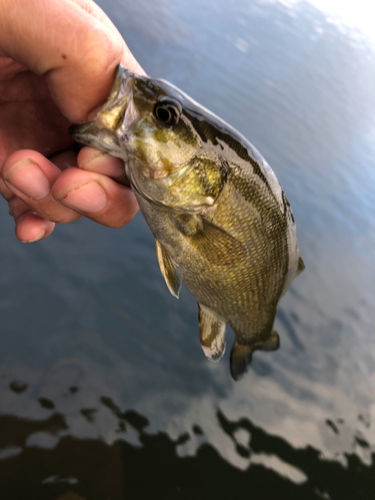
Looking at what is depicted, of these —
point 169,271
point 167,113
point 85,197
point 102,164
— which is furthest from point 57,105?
point 169,271

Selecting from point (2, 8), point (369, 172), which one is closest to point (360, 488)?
point (2, 8)

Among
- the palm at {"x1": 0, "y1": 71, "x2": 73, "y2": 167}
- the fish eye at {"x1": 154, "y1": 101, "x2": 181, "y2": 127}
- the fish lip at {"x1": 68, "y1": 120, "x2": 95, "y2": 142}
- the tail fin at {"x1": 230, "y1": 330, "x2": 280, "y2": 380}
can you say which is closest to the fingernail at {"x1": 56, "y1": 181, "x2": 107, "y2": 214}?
the fish lip at {"x1": 68, "y1": 120, "x2": 95, "y2": 142}

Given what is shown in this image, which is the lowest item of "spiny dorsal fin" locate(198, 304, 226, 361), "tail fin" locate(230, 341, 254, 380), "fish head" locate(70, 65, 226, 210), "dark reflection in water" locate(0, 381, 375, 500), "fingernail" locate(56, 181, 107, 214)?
"dark reflection in water" locate(0, 381, 375, 500)

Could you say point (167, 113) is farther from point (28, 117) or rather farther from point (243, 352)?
point (243, 352)

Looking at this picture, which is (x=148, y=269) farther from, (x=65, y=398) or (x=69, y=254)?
(x=65, y=398)

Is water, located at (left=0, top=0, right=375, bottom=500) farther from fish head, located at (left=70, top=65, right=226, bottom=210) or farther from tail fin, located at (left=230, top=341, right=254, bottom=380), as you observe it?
fish head, located at (left=70, top=65, right=226, bottom=210)

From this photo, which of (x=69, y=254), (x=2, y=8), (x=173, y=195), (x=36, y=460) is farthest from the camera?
(x=69, y=254)
